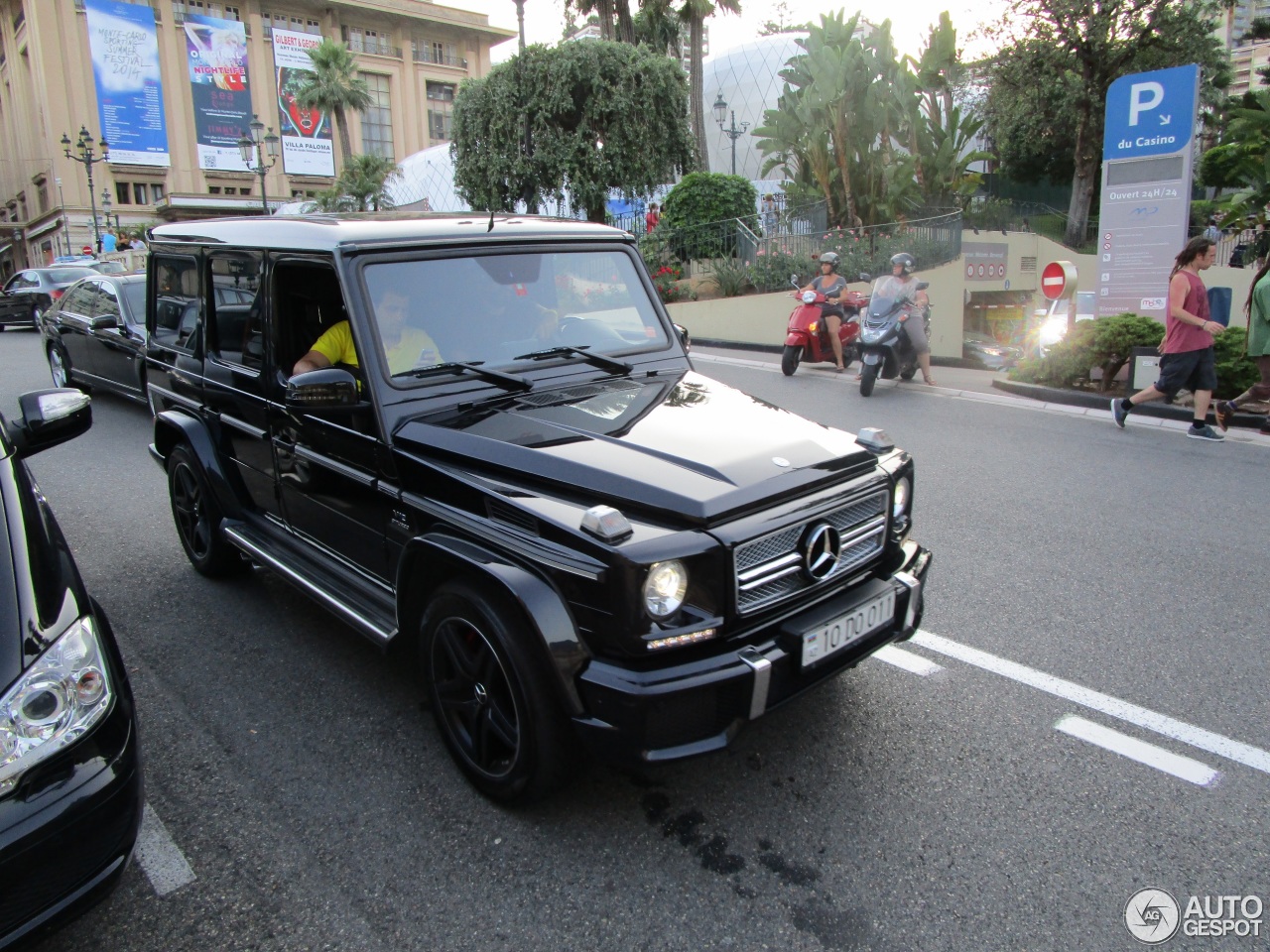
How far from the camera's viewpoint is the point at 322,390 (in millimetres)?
3248

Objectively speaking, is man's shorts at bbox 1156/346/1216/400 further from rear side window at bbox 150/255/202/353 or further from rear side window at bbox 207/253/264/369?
rear side window at bbox 150/255/202/353

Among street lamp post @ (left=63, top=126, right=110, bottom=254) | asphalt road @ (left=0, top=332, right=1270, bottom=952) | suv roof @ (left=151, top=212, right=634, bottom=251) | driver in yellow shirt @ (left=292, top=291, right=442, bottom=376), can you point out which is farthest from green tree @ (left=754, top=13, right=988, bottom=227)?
street lamp post @ (left=63, top=126, right=110, bottom=254)

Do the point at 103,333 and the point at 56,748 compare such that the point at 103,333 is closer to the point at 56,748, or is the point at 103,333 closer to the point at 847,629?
the point at 56,748

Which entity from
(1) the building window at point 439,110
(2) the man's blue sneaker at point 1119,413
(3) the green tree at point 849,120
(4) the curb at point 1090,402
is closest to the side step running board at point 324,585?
(2) the man's blue sneaker at point 1119,413

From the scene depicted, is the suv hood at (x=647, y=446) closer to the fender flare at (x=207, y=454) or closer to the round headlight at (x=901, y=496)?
the round headlight at (x=901, y=496)

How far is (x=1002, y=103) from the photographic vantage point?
116 feet

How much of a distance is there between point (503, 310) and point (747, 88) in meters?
45.3

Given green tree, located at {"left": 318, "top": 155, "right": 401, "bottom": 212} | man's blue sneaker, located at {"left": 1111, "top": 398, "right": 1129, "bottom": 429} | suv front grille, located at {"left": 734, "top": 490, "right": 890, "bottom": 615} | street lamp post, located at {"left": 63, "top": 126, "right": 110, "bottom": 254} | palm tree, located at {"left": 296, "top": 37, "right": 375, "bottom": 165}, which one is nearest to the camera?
suv front grille, located at {"left": 734, "top": 490, "right": 890, "bottom": 615}

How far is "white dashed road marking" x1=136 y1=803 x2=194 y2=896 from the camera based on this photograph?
2686 millimetres

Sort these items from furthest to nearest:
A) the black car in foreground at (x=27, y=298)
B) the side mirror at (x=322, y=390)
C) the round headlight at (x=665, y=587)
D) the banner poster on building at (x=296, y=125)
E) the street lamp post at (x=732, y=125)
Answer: the banner poster on building at (x=296, y=125) → the street lamp post at (x=732, y=125) → the black car in foreground at (x=27, y=298) → the side mirror at (x=322, y=390) → the round headlight at (x=665, y=587)

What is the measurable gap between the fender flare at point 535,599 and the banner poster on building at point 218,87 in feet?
247

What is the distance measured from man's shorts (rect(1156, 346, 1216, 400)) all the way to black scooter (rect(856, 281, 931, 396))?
10.4ft

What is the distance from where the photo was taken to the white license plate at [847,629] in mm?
2752

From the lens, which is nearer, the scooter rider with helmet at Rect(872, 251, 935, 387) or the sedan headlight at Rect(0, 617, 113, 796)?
the sedan headlight at Rect(0, 617, 113, 796)
